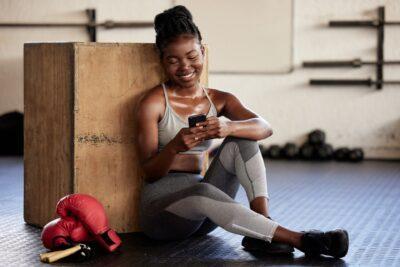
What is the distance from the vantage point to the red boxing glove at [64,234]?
2.88m

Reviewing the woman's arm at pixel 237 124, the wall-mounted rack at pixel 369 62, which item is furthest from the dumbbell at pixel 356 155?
the woman's arm at pixel 237 124

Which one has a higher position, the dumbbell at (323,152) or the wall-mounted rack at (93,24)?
the wall-mounted rack at (93,24)

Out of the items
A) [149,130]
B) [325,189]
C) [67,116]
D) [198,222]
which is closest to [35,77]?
[67,116]

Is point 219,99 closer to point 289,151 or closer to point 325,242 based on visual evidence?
point 325,242

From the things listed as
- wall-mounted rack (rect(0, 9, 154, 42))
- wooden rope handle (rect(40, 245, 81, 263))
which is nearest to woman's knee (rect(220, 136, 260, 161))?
wooden rope handle (rect(40, 245, 81, 263))

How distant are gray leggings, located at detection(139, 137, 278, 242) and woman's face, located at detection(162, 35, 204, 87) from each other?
316 millimetres

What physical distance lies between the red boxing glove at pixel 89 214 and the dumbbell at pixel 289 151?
4173 millimetres

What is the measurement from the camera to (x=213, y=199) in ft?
9.21

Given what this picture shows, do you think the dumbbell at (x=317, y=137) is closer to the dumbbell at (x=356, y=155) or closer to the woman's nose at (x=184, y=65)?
the dumbbell at (x=356, y=155)

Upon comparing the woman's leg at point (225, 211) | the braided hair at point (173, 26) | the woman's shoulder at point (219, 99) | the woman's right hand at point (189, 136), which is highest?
the braided hair at point (173, 26)

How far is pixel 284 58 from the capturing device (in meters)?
7.14

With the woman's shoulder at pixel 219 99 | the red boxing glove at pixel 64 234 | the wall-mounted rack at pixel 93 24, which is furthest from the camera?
the wall-mounted rack at pixel 93 24

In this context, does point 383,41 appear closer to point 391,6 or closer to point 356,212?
point 391,6

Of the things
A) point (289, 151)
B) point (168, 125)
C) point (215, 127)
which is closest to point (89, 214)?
point (168, 125)
